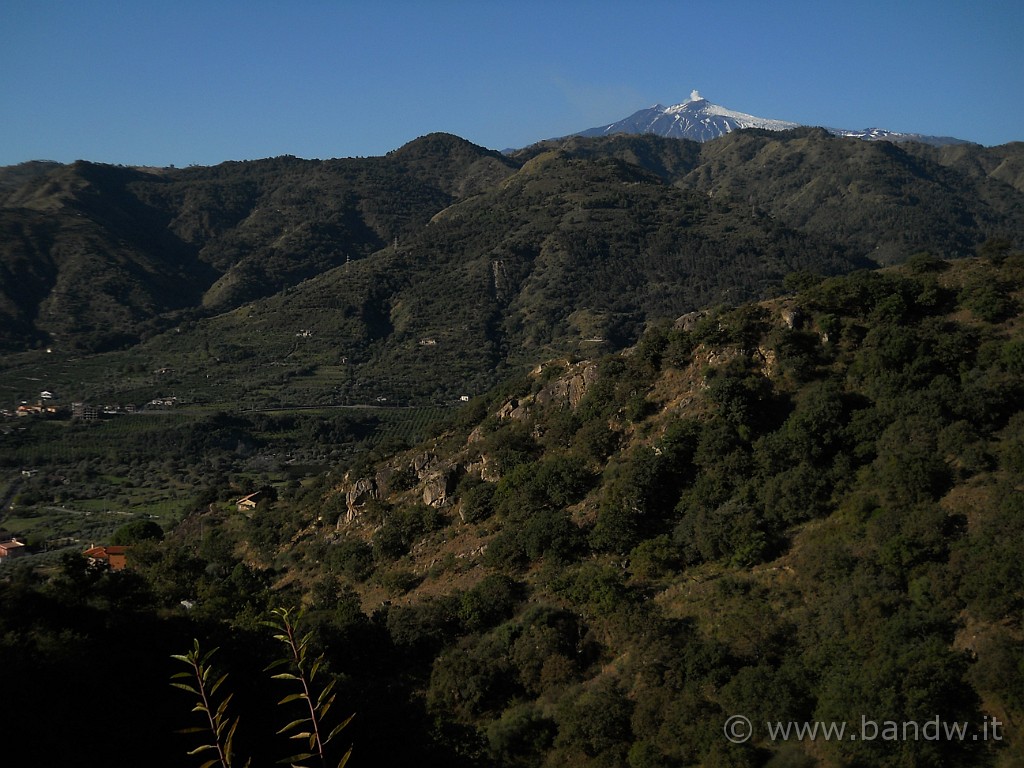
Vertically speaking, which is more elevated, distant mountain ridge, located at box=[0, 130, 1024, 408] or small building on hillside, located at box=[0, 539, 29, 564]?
distant mountain ridge, located at box=[0, 130, 1024, 408]

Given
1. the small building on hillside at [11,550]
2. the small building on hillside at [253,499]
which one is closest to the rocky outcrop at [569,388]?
the small building on hillside at [253,499]

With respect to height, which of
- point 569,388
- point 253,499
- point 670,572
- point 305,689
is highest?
point 305,689

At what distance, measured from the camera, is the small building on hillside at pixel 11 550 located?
37062 mm

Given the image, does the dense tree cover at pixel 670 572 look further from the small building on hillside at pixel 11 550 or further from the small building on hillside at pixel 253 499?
the small building on hillside at pixel 11 550

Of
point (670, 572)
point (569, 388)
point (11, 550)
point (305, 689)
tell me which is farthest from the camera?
point (11, 550)

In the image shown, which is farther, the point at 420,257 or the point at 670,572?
the point at 420,257

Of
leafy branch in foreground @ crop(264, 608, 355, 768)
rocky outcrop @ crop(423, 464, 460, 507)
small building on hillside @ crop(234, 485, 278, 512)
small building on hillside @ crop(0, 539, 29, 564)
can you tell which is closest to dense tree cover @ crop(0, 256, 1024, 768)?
rocky outcrop @ crop(423, 464, 460, 507)

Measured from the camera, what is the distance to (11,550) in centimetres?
3731

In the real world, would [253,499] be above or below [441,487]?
below

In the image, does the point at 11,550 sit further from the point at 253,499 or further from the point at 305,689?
the point at 305,689

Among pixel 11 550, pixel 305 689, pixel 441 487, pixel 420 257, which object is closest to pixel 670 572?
pixel 441 487

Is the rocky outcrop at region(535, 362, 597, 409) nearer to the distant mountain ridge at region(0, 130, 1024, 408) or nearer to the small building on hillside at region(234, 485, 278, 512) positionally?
the small building on hillside at region(234, 485, 278, 512)

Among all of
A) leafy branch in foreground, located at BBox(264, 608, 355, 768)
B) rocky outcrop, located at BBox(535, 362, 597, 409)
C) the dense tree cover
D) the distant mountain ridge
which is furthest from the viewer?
the distant mountain ridge

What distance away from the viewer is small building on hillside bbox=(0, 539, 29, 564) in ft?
122
